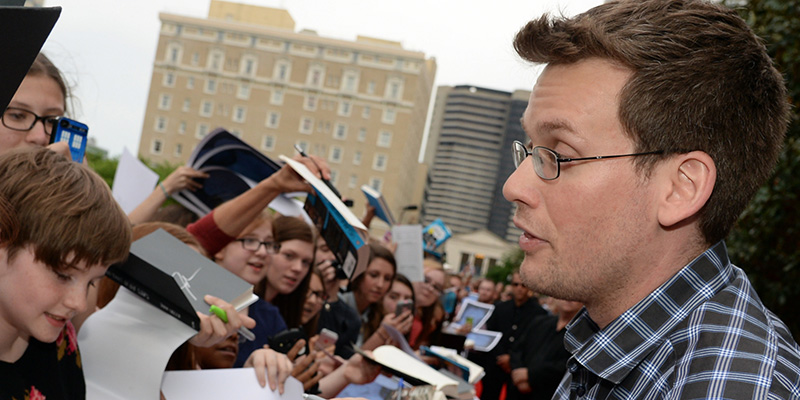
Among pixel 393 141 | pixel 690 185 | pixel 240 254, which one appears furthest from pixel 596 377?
pixel 393 141

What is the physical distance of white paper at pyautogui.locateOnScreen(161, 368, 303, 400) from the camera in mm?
2014

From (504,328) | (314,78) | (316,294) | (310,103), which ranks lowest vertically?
(504,328)

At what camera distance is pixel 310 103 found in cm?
8931

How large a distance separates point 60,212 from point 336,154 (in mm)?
85879

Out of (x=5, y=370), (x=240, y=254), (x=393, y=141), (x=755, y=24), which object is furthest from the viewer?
(x=393, y=141)

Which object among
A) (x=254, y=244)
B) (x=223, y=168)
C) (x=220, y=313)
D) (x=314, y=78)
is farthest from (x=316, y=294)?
(x=314, y=78)

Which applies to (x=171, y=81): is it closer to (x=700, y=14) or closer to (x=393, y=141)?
(x=393, y=141)

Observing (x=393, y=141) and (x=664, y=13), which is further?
(x=393, y=141)

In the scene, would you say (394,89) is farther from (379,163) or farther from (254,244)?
(254,244)

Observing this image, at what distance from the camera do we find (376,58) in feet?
289

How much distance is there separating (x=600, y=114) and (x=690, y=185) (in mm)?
245

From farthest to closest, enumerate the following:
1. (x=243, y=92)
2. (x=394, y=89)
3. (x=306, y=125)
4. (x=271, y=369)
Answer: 1. (x=243, y=92)
2. (x=306, y=125)
3. (x=394, y=89)
4. (x=271, y=369)

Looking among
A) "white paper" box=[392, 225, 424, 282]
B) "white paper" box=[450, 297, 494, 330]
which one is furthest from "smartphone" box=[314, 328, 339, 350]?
"white paper" box=[450, 297, 494, 330]

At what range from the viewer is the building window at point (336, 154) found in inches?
3413
